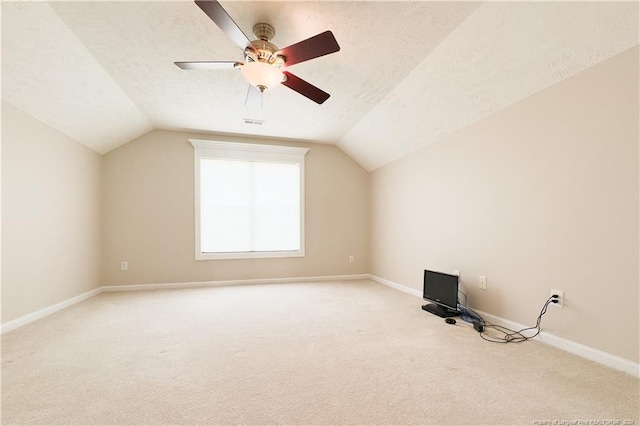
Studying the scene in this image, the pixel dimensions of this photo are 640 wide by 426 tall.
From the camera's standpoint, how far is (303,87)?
2.15m

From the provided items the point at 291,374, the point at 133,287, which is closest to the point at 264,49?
the point at 291,374

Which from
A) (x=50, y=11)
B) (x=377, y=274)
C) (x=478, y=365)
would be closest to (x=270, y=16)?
(x=50, y=11)

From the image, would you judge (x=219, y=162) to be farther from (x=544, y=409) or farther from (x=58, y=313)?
(x=544, y=409)

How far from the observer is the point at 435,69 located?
7.96ft

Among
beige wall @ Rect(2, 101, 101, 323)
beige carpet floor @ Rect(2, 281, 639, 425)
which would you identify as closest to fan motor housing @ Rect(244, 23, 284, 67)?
beige carpet floor @ Rect(2, 281, 639, 425)

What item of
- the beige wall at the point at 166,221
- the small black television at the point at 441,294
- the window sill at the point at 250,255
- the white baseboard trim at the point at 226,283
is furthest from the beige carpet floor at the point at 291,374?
the window sill at the point at 250,255

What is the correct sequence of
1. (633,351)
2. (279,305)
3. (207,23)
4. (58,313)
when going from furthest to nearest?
(279,305) < (58,313) < (207,23) < (633,351)

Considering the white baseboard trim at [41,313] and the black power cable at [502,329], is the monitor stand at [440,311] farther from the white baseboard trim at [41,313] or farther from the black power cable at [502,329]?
the white baseboard trim at [41,313]

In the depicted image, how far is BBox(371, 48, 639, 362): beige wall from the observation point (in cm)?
174

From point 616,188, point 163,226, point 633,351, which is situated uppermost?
point 616,188

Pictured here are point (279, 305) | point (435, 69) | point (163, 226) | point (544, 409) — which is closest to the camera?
point (544, 409)

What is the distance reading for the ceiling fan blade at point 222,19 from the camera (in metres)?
1.36

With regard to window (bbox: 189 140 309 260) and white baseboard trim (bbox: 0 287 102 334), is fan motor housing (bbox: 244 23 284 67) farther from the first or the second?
white baseboard trim (bbox: 0 287 102 334)

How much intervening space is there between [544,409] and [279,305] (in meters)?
2.51
